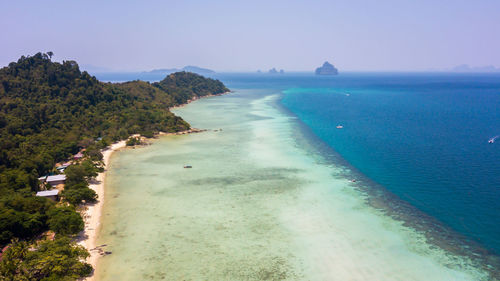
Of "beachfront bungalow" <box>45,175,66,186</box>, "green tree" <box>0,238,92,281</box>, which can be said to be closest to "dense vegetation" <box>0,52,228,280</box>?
"green tree" <box>0,238,92,281</box>

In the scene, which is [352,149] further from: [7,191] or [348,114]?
[7,191]

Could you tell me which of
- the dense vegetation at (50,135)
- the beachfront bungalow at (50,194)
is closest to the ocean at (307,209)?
the dense vegetation at (50,135)

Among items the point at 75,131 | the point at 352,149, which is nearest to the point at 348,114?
the point at 352,149

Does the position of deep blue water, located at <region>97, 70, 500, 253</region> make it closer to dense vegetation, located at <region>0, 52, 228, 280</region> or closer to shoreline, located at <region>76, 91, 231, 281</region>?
shoreline, located at <region>76, 91, 231, 281</region>

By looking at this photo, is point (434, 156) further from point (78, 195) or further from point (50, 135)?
point (50, 135)

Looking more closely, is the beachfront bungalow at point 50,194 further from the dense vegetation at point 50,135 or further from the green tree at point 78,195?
the dense vegetation at point 50,135

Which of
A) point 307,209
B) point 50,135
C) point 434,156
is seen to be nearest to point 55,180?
point 50,135

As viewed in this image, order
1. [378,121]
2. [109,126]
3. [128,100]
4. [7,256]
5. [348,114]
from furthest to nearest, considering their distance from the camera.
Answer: [348,114] < [128,100] < [378,121] < [109,126] < [7,256]
